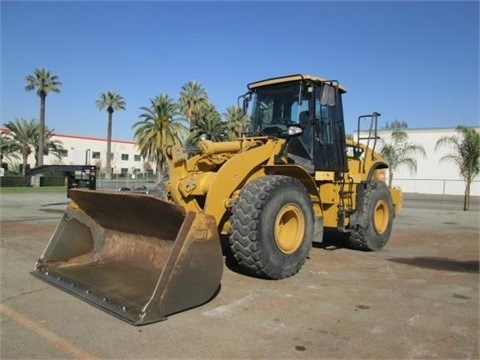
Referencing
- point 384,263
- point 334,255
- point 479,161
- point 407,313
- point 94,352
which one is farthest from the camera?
point 479,161

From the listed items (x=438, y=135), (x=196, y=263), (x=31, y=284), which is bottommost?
(x=31, y=284)

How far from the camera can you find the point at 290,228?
272 inches

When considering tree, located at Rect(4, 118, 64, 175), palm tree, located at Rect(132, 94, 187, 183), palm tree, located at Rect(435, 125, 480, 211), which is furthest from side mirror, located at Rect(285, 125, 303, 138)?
tree, located at Rect(4, 118, 64, 175)

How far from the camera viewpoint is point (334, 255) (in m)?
8.75

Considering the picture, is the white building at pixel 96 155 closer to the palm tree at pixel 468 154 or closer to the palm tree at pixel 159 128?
the palm tree at pixel 159 128

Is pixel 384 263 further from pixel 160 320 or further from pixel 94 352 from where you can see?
pixel 94 352

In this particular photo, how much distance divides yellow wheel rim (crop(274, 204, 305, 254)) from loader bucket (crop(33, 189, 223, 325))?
161 cm

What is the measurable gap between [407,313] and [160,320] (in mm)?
2684

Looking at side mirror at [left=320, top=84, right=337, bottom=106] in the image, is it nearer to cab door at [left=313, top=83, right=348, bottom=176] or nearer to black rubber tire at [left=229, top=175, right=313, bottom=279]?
cab door at [left=313, top=83, right=348, bottom=176]

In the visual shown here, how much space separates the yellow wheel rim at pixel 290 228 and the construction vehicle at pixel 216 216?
15 mm

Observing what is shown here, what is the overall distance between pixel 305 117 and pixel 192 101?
42.4 metres

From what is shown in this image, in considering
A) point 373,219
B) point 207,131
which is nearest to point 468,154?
point 373,219

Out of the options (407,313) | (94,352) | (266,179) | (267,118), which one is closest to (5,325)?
(94,352)

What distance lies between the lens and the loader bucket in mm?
4781
